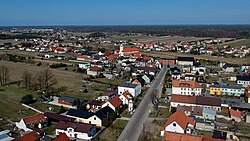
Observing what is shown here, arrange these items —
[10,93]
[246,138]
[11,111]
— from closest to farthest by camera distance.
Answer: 1. [246,138]
2. [11,111]
3. [10,93]

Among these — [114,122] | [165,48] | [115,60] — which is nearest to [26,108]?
[114,122]

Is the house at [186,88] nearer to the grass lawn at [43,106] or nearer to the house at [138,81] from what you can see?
the house at [138,81]

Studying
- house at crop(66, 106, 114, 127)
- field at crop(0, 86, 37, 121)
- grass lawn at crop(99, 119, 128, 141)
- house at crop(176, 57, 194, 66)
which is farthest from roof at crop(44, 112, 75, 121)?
house at crop(176, 57, 194, 66)

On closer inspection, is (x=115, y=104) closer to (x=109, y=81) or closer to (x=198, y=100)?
(x=198, y=100)

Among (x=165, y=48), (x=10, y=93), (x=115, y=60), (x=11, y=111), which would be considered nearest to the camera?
(x=11, y=111)

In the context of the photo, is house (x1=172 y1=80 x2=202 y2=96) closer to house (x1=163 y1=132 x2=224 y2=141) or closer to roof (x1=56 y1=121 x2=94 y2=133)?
house (x1=163 y1=132 x2=224 y2=141)

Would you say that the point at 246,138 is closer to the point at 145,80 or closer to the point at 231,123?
the point at 231,123
